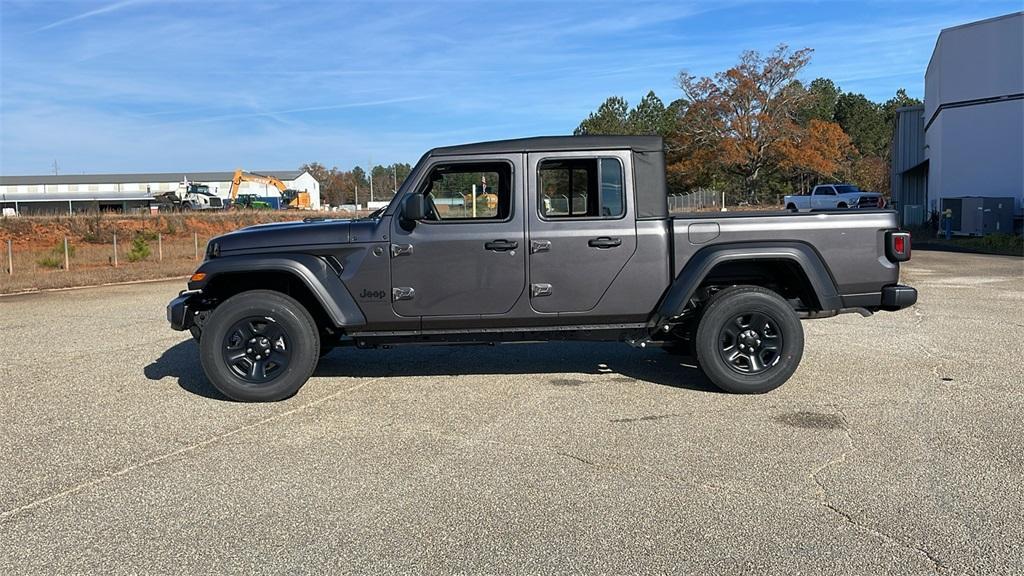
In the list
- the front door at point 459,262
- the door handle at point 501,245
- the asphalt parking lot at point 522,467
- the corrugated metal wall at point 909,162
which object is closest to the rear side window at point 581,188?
the front door at point 459,262

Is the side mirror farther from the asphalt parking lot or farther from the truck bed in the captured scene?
the truck bed

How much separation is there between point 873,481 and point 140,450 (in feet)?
14.2

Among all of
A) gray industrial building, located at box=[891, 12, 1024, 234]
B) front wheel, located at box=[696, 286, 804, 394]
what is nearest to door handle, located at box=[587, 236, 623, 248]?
front wheel, located at box=[696, 286, 804, 394]

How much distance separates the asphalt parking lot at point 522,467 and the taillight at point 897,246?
104 centimetres

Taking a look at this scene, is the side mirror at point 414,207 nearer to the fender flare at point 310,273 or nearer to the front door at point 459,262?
the front door at point 459,262

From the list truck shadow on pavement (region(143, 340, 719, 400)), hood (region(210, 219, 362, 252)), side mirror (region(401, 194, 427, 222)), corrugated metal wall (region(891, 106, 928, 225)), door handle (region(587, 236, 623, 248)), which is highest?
corrugated metal wall (region(891, 106, 928, 225))

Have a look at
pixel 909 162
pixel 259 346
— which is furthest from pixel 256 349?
pixel 909 162

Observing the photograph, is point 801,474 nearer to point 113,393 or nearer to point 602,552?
point 602,552

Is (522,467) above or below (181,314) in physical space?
below

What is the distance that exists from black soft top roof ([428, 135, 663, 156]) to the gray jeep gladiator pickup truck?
0.5 inches

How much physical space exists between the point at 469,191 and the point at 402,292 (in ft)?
3.17

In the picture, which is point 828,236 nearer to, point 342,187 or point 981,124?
point 981,124

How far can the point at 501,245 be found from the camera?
604cm

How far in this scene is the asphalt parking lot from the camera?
11.5 feet
